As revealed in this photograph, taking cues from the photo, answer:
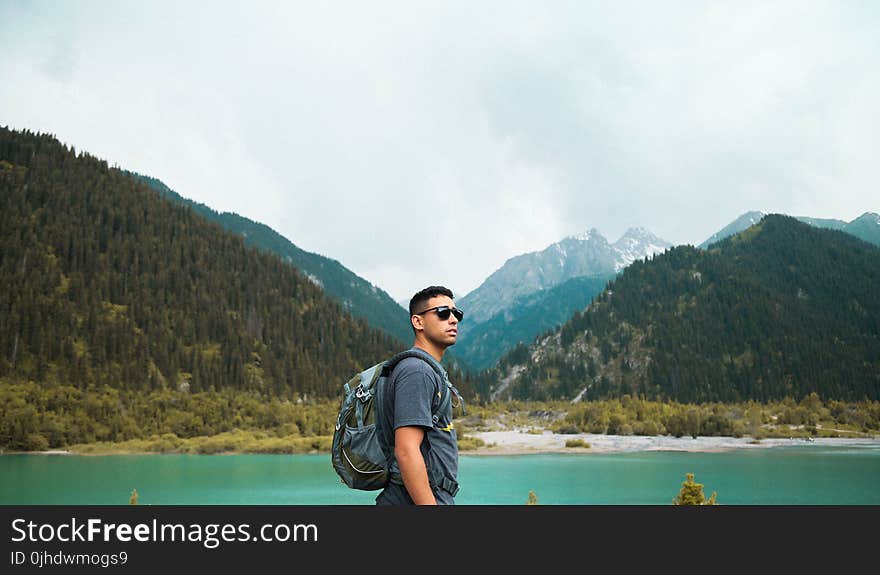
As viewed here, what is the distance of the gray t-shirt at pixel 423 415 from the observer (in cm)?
380

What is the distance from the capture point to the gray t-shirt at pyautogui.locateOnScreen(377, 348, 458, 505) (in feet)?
12.5

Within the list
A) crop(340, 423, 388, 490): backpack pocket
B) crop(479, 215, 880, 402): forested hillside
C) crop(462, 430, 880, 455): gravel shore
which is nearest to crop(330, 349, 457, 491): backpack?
crop(340, 423, 388, 490): backpack pocket

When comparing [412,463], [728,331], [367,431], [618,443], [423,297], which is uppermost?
[728,331]

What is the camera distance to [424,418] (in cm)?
379

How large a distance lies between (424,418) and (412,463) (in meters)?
0.24

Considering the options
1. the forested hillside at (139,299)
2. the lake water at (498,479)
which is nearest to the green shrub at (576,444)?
the lake water at (498,479)

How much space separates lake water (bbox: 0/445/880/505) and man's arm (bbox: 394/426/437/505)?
32459mm

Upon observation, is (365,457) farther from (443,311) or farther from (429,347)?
(443,311)

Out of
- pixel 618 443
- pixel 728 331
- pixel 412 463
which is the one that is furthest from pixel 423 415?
pixel 728 331

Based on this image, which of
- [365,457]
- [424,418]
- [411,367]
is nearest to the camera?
[424,418]

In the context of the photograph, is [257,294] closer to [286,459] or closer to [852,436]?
[286,459]

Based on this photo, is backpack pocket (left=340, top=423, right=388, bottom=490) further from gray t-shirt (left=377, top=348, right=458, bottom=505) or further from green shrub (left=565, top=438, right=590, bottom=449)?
green shrub (left=565, top=438, right=590, bottom=449)

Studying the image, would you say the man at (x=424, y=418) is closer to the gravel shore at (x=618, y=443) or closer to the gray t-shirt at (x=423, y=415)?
the gray t-shirt at (x=423, y=415)

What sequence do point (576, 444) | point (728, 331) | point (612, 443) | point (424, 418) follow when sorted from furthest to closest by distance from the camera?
point (728, 331)
point (612, 443)
point (576, 444)
point (424, 418)
